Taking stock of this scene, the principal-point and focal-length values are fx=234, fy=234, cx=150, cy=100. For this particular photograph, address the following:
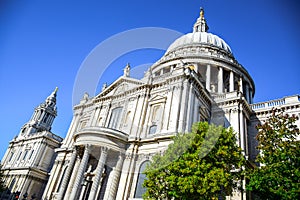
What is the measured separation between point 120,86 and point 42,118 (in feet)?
103

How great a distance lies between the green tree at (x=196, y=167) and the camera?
13.5 meters

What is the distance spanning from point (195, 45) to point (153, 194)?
32959 mm

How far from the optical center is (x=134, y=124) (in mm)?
23875

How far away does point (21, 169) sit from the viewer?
132ft

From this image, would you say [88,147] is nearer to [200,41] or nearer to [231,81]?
[231,81]

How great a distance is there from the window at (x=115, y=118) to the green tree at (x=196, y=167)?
1168 centimetres

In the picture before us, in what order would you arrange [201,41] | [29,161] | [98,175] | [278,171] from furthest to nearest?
[201,41]
[29,161]
[98,175]
[278,171]

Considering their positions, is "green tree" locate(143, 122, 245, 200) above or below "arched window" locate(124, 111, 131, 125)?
below

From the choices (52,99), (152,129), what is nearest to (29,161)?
(52,99)

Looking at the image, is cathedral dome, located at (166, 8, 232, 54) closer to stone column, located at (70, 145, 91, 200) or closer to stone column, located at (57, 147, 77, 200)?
stone column, located at (70, 145, 91, 200)

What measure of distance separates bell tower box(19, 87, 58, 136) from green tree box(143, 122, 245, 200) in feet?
137

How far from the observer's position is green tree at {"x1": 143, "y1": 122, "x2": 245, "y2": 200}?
1355 cm

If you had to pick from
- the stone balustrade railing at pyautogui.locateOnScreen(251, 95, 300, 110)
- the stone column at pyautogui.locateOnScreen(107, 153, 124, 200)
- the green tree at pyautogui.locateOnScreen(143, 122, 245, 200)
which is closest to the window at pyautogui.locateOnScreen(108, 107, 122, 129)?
the stone column at pyautogui.locateOnScreen(107, 153, 124, 200)

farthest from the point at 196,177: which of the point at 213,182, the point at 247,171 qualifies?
the point at 247,171
